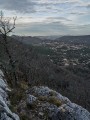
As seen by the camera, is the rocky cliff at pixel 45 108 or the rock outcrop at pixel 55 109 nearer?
the rocky cliff at pixel 45 108

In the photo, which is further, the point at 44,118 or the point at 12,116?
the point at 44,118

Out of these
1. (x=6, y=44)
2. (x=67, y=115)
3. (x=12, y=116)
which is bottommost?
(x=67, y=115)

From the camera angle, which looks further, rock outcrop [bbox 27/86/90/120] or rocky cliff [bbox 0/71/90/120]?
rock outcrop [bbox 27/86/90/120]

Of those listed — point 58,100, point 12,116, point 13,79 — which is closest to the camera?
point 12,116

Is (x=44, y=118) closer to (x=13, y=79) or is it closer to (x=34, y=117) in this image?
(x=34, y=117)

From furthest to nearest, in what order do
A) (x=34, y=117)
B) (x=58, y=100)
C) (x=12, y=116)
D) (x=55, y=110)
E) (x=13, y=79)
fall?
(x=13, y=79), (x=58, y=100), (x=55, y=110), (x=34, y=117), (x=12, y=116)

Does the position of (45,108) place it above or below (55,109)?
above

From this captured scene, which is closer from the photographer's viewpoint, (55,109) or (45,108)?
(45,108)

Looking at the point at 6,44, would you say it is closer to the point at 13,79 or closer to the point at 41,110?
the point at 13,79

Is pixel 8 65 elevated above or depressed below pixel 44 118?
above

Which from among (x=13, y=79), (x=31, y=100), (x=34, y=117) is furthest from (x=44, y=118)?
(x=13, y=79)
